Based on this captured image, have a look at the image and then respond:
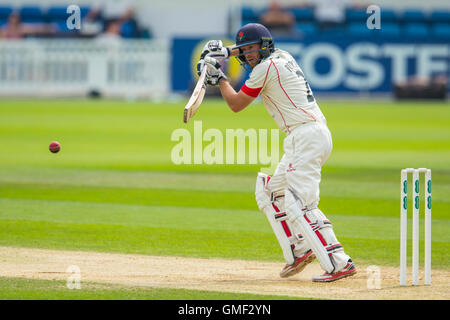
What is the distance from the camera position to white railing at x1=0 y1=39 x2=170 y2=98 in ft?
93.4

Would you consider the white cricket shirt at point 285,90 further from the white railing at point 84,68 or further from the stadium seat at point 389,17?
the stadium seat at point 389,17

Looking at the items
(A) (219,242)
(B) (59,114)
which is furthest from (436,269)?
(B) (59,114)

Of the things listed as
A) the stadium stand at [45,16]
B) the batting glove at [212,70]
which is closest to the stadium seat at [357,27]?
the stadium stand at [45,16]

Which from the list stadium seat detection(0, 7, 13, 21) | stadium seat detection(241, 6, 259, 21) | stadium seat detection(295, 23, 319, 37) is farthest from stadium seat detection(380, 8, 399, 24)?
stadium seat detection(0, 7, 13, 21)

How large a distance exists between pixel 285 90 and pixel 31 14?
30.0m

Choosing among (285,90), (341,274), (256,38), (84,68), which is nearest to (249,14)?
(84,68)

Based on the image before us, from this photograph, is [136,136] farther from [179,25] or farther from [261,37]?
[179,25]

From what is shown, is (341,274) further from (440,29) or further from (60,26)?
(60,26)

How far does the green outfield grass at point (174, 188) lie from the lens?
821 centimetres

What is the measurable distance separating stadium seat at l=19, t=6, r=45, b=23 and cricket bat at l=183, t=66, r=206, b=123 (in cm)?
2960

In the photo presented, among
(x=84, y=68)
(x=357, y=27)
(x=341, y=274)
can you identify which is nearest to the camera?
(x=341, y=274)

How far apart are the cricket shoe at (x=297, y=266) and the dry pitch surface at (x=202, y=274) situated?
6 cm

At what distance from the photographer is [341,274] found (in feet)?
20.6

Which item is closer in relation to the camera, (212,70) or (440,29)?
(212,70)
